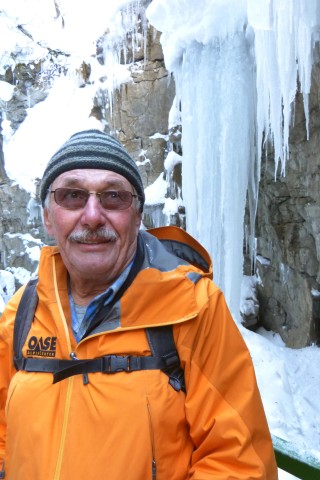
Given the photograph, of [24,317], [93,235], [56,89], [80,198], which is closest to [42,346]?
[24,317]

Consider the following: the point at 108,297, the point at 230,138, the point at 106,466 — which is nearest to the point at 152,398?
the point at 106,466

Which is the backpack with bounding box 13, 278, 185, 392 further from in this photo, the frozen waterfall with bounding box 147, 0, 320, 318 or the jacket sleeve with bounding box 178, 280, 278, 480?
the frozen waterfall with bounding box 147, 0, 320, 318

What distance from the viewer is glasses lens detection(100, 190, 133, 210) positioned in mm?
1303

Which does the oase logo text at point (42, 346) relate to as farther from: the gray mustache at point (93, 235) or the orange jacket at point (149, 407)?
the gray mustache at point (93, 235)

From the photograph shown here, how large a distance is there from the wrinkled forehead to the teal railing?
1.27 metres

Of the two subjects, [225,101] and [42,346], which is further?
[225,101]

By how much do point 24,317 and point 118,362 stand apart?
16.3 inches

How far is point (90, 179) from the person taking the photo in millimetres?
1296

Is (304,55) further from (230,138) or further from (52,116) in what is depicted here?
(52,116)

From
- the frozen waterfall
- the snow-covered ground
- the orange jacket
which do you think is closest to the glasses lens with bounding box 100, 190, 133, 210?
the orange jacket

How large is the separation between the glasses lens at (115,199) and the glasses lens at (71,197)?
59 mm

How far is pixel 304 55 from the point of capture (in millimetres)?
4906

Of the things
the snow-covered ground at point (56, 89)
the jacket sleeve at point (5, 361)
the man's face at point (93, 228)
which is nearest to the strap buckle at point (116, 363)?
the man's face at point (93, 228)

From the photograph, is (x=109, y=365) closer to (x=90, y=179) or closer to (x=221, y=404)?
(x=221, y=404)
